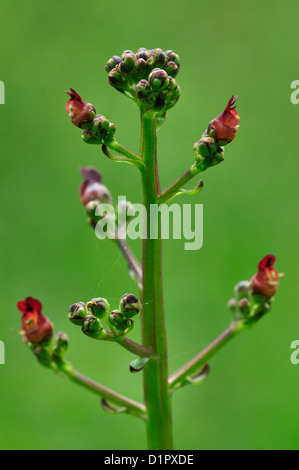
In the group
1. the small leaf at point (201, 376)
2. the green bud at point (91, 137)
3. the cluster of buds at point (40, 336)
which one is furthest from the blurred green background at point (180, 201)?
the green bud at point (91, 137)

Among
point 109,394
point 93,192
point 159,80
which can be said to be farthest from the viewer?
point 93,192

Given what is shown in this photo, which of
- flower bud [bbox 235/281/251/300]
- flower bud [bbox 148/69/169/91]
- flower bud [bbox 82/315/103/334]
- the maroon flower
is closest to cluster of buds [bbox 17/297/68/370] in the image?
flower bud [bbox 82/315/103/334]

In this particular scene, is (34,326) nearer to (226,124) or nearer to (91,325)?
(91,325)

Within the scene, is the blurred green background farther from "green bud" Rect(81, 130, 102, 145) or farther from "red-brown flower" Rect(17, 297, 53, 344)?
"green bud" Rect(81, 130, 102, 145)

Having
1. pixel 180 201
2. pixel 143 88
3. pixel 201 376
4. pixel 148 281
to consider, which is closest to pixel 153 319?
pixel 148 281

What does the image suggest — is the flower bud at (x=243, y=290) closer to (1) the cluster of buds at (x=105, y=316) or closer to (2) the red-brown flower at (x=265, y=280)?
(2) the red-brown flower at (x=265, y=280)
